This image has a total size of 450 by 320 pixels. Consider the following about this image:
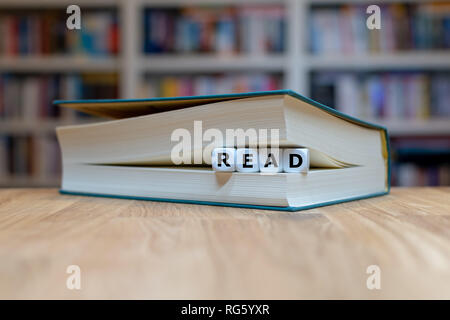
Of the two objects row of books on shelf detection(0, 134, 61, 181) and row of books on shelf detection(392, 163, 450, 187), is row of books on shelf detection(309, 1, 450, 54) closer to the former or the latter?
row of books on shelf detection(392, 163, 450, 187)

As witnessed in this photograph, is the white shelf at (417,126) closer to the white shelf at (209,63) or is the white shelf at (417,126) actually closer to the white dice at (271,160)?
the white shelf at (209,63)

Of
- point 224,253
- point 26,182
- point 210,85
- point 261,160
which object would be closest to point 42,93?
point 26,182

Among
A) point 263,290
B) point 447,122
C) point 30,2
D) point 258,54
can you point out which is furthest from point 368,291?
point 30,2

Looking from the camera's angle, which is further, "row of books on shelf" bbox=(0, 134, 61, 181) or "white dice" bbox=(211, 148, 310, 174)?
"row of books on shelf" bbox=(0, 134, 61, 181)

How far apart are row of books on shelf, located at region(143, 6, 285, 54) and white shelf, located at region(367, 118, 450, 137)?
56 centimetres

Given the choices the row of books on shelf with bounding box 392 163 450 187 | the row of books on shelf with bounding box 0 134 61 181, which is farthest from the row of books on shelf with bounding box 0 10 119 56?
the row of books on shelf with bounding box 392 163 450 187

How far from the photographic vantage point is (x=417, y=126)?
5.38 feet

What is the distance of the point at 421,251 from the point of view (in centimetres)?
26

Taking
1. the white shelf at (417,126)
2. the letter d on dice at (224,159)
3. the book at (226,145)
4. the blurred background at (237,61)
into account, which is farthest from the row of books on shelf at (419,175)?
the letter d on dice at (224,159)

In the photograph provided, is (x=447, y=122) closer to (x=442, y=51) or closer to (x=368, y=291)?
(x=442, y=51)

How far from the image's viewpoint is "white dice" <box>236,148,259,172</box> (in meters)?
0.45
